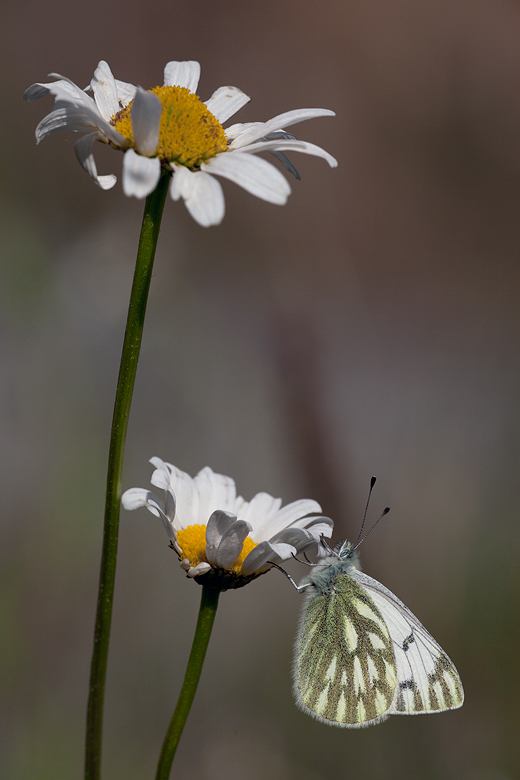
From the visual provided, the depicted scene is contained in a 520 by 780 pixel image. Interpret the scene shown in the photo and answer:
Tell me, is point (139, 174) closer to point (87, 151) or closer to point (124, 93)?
point (87, 151)

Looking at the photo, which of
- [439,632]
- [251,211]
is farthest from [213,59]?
[439,632]

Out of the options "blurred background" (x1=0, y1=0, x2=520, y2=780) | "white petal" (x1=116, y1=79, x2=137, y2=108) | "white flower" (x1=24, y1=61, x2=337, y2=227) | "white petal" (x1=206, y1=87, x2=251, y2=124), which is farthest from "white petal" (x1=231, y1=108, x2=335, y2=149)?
"blurred background" (x1=0, y1=0, x2=520, y2=780)

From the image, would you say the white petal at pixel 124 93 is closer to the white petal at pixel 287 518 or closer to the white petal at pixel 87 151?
the white petal at pixel 87 151

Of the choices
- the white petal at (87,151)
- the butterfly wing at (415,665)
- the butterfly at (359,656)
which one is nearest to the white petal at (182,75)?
the white petal at (87,151)

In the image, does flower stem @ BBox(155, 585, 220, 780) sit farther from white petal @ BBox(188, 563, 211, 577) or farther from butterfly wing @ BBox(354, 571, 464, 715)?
butterfly wing @ BBox(354, 571, 464, 715)

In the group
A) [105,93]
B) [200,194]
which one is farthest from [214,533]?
[105,93]

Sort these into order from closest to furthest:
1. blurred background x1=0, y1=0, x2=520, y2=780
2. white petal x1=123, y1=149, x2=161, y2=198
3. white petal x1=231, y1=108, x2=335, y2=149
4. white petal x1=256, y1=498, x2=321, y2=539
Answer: white petal x1=123, y1=149, x2=161, y2=198, white petal x1=231, y1=108, x2=335, y2=149, white petal x1=256, y1=498, x2=321, y2=539, blurred background x1=0, y1=0, x2=520, y2=780
